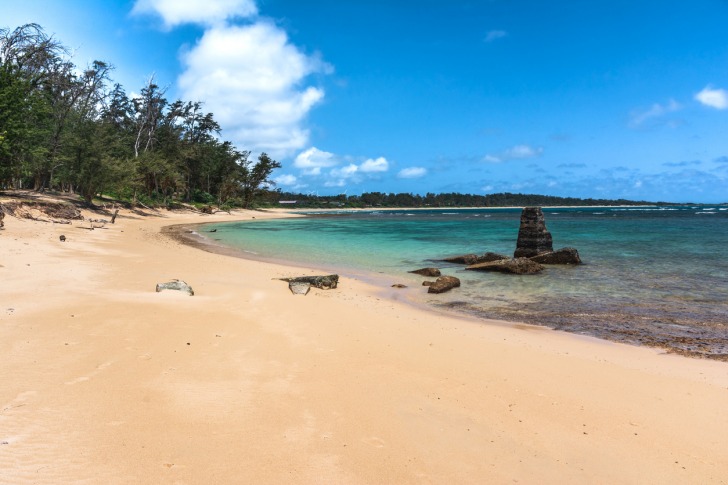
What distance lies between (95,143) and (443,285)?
36.2 m

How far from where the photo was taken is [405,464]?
3529 mm

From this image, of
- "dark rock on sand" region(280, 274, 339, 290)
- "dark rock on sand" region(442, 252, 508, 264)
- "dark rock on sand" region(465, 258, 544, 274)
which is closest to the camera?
"dark rock on sand" region(280, 274, 339, 290)

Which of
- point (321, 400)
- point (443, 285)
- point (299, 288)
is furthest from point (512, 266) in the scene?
point (321, 400)

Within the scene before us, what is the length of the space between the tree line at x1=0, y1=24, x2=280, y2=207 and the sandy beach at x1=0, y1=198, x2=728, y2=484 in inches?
860

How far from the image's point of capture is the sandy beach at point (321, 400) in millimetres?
3418

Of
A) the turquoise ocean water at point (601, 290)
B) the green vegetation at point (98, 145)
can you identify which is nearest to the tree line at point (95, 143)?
the green vegetation at point (98, 145)

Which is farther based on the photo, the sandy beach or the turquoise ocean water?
the turquoise ocean water

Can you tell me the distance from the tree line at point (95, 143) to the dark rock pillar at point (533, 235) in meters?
27.1

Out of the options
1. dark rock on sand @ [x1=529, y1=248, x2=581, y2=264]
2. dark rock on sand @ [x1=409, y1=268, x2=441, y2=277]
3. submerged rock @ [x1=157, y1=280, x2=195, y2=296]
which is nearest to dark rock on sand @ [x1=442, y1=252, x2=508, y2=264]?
dark rock on sand @ [x1=529, y1=248, x2=581, y2=264]

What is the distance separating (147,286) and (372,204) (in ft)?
562

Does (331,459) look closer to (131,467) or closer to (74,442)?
(131,467)

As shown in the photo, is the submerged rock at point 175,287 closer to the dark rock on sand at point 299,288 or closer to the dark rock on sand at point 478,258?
the dark rock on sand at point 299,288

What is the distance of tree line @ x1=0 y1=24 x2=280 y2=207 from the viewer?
2812 cm

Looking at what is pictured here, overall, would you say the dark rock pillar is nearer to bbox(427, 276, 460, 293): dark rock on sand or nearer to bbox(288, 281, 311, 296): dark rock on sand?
bbox(427, 276, 460, 293): dark rock on sand
